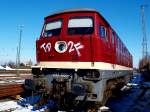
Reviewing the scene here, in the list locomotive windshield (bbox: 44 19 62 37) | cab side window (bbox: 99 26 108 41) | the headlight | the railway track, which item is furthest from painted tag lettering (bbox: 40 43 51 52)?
the railway track

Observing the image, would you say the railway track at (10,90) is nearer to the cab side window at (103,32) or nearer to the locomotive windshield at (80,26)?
the locomotive windshield at (80,26)

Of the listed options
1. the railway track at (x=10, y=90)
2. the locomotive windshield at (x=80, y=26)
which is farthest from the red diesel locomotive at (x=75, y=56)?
the railway track at (x=10, y=90)

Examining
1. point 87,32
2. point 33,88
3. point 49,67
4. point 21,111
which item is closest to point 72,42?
point 87,32

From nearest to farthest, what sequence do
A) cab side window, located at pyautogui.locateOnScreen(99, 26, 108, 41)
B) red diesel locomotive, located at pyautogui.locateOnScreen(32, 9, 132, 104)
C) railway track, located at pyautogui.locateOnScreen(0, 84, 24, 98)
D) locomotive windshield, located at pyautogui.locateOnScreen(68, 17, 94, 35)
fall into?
red diesel locomotive, located at pyautogui.locateOnScreen(32, 9, 132, 104) → locomotive windshield, located at pyautogui.locateOnScreen(68, 17, 94, 35) → cab side window, located at pyautogui.locateOnScreen(99, 26, 108, 41) → railway track, located at pyautogui.locateOnScreen(0, 84, 24, 98)

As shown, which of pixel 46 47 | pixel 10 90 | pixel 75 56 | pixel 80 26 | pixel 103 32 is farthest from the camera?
pixel 10 90

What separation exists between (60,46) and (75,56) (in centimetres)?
65

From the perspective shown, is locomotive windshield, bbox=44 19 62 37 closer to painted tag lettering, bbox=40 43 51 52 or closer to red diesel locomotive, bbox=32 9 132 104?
red diesel locomotive, bbox=32 9 132 104

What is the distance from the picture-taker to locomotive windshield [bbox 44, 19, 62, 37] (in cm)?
932

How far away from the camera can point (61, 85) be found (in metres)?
8.62

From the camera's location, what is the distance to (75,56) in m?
8.80

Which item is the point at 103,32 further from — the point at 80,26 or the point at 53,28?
the point at 53,28

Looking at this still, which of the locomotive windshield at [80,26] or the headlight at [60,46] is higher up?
the locomotive windshield at [80,26]

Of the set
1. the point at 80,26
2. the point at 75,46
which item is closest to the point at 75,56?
the point at 75,46

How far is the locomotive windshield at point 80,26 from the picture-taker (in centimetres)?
888
